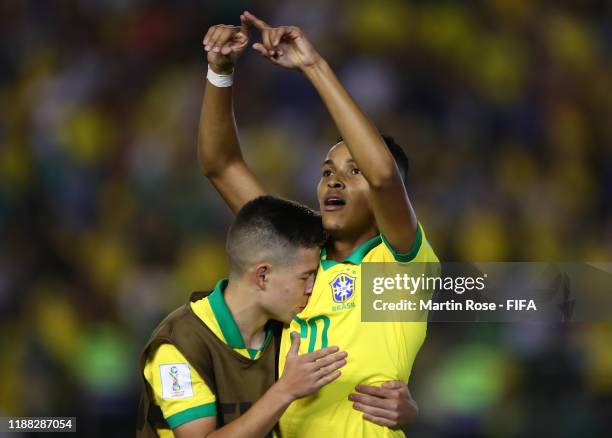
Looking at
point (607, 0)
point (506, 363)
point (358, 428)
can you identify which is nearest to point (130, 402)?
point (506, 363)

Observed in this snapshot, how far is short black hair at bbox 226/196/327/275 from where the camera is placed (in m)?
2.25

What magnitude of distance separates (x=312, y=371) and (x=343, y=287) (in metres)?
0.29

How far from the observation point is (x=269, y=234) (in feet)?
7.39

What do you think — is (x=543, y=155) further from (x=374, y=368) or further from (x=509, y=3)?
(x=374, y=368)

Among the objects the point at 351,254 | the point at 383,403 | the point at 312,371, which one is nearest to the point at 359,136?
the point at 351,254

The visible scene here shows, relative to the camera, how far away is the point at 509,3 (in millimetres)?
4684

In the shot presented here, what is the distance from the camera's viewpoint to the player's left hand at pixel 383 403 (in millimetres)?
2098

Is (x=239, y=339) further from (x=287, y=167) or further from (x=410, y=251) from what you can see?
(x=287, y=167)

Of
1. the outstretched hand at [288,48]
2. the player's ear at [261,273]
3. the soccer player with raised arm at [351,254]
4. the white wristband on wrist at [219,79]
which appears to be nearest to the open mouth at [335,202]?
the soccer player with raised arm at [351,254]

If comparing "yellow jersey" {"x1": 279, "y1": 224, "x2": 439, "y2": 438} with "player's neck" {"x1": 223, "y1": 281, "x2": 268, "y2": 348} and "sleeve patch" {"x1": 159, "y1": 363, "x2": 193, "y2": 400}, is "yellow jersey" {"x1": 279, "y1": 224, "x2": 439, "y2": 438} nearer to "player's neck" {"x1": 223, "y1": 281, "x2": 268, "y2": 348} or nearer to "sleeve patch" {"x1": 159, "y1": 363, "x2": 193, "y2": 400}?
"player's neck" {"x1": 223, "y1": 281, "x2": 268, "y2": 348}

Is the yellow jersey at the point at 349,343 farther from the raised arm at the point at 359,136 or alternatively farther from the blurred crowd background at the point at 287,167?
the blurred crowd background at the point at 287,167

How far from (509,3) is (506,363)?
1.83 m

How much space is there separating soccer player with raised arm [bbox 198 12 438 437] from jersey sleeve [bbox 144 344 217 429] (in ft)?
0.72

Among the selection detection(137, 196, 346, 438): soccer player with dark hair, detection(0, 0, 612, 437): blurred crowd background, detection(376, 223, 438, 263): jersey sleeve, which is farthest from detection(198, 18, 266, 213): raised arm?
detection(0, 0, 612, 437): blurred crowd background
